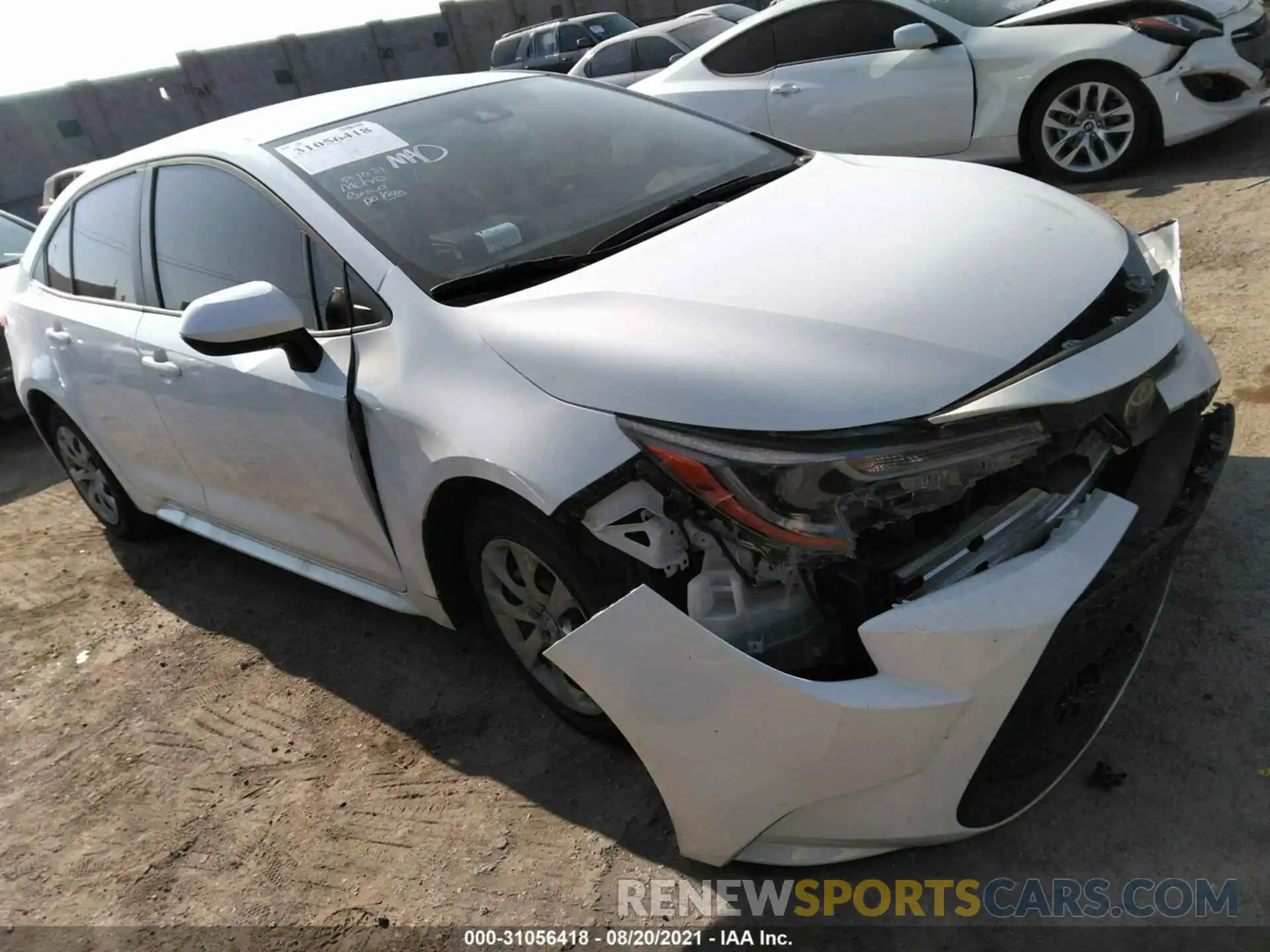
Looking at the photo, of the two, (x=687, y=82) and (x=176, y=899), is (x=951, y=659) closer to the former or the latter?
(x=176, y=899)

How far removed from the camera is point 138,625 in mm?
4160

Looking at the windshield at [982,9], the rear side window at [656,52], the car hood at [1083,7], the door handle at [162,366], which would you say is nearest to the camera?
the door handle at [162,366]

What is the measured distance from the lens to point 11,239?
305 inches

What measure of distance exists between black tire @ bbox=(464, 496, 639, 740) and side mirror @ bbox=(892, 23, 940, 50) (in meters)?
5.24

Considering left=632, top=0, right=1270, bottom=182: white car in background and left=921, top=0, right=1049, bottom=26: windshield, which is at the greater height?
left=921, top=0, right=1049, bottom=26: windshield

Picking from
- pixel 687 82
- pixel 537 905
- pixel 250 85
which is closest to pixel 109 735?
pixel 537 905

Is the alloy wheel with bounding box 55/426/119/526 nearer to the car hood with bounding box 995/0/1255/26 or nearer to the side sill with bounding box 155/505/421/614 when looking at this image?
the side sill with bounding box 155/505/421/614

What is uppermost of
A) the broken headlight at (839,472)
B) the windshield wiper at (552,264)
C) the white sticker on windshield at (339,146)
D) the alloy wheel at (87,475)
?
the white sticker on windshield at (339,146)

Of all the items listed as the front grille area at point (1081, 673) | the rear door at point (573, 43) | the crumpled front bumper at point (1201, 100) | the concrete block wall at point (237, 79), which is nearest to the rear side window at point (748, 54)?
the crumpled front bumper at point (1201, 100)

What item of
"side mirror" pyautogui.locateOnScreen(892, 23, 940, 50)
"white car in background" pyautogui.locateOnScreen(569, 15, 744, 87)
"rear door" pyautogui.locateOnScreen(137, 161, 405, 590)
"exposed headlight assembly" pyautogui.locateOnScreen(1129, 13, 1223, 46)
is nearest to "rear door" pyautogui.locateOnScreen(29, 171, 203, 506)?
"rear door" pyautogui.locateOnScreen(137, 161, 405, 590)

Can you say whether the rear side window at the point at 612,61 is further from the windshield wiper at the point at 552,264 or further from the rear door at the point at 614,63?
the windshield wiper at the point at 552,264

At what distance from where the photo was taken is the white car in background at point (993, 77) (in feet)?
19.8

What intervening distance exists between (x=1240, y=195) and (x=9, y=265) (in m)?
7.85

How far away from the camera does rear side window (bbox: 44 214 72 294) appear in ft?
13.8
